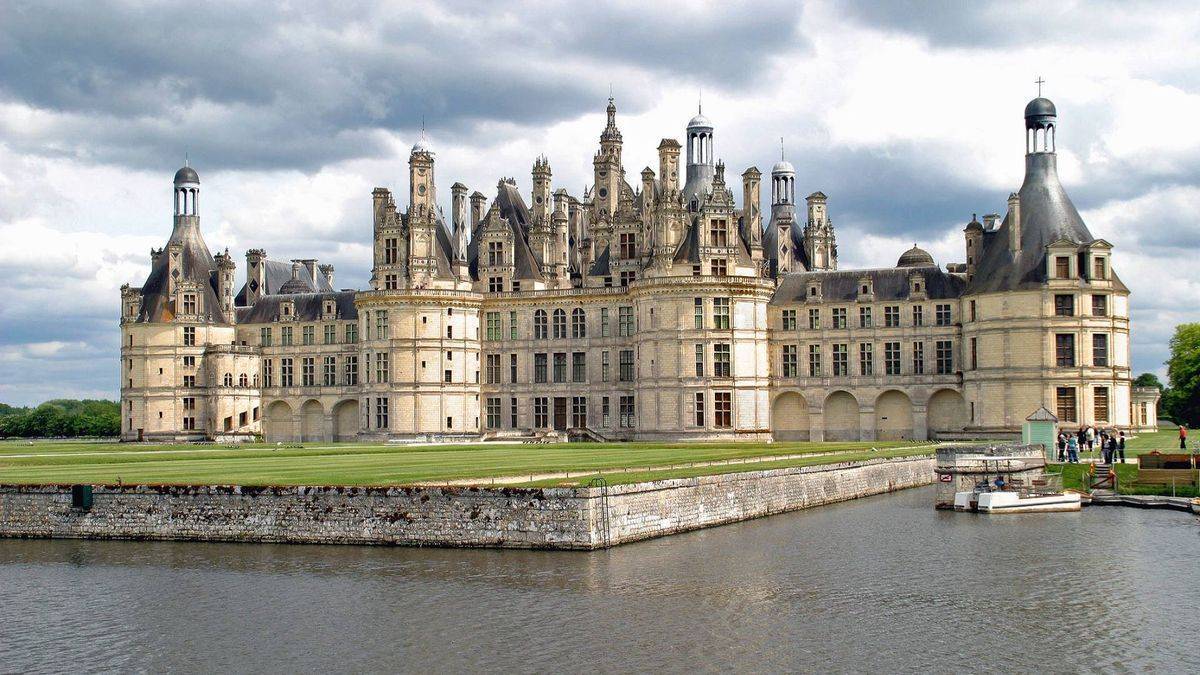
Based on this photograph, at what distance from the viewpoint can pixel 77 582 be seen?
2903cm

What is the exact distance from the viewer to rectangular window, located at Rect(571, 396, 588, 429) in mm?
78312

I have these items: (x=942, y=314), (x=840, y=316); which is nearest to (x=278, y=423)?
(x=840, y=316)

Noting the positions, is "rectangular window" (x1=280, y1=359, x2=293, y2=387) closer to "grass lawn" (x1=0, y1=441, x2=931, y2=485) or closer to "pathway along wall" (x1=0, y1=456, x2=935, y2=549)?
"grass lawn" (x1=0, y1=441, x2=931, y2=485)

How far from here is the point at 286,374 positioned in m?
86.8

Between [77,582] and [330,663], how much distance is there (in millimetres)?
10470

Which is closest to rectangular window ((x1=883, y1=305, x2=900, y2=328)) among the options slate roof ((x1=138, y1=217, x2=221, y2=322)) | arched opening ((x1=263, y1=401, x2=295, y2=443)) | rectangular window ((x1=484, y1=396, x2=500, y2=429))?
rectangular window ((x1=484, y1=396, x2=500, y2=429))

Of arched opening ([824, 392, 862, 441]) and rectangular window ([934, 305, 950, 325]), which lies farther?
arched opening ([824, 392, 862, 441])

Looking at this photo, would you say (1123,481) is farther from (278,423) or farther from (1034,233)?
(278,423)

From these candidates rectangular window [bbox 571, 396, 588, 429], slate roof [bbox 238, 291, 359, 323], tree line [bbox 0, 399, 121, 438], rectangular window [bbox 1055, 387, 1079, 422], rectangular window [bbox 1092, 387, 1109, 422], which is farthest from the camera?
tree line [bbox 0, 399, 121, 438]

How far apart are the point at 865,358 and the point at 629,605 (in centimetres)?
5056

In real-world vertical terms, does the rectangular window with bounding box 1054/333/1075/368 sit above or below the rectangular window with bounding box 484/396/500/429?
above

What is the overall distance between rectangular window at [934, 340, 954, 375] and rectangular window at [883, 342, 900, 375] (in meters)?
2.17

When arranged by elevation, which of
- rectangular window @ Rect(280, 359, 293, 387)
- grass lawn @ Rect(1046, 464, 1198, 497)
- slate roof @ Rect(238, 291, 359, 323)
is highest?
slate roof @ Rect(238, 291, 359, 323)

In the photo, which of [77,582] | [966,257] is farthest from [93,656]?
[966,257]
